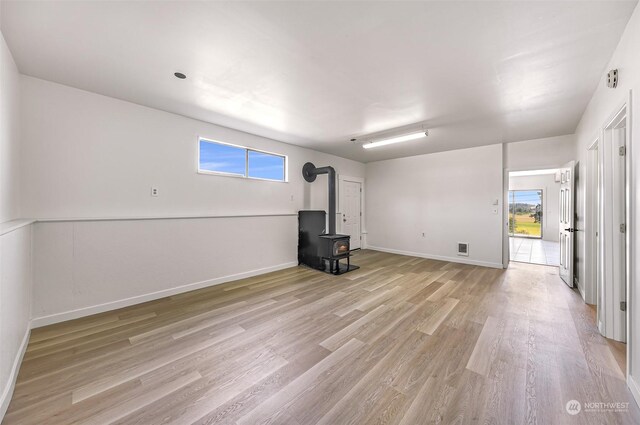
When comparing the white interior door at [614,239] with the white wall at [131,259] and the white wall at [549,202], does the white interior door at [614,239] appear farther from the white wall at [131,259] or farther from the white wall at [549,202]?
the white wall at [549,202]

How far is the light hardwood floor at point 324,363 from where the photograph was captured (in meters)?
1.50

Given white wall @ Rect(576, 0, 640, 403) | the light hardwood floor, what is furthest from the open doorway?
white wall @ Rect(576, 0, 640, 403)

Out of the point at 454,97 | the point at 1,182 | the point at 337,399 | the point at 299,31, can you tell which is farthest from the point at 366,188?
the point at 1,182

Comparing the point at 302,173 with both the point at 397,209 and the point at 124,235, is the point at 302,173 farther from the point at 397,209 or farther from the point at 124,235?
the point at 124,235

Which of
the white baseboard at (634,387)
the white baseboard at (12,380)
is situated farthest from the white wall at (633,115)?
the white baseboard at (12,380)

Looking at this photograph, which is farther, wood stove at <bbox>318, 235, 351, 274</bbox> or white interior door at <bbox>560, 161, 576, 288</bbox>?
wood stove at <bbox>318, 235, 351, 274</bbox>

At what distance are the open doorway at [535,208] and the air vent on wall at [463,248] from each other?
12.7 ft

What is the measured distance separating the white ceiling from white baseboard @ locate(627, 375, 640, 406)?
2576mm

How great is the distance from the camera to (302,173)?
5.44 meters

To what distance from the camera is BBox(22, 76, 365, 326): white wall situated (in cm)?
261

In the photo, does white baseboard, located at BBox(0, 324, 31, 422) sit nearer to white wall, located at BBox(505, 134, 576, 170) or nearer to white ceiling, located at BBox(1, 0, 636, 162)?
white ceiling, located at BBox(1, 0, 636, 162)

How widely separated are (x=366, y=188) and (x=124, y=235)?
5890 mm

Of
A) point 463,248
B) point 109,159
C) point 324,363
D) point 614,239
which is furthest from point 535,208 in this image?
point 109,159

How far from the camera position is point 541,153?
475 cm
